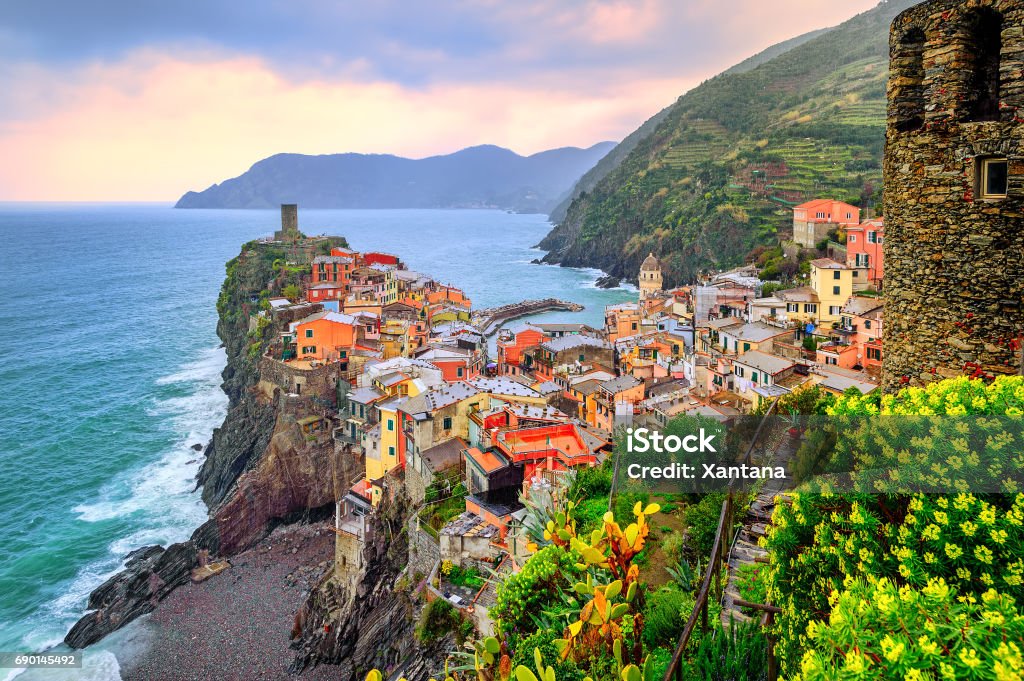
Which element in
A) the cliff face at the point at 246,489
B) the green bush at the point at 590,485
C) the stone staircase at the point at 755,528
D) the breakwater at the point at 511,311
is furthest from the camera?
the breakwater at the point at 511,311

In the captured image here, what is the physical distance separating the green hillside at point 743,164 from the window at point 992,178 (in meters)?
54.5

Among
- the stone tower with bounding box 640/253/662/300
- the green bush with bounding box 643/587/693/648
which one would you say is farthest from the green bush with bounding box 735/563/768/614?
the stone tower with bounding box 640/253/662/300

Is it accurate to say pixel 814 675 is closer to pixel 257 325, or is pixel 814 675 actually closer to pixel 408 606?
pixel 408 606

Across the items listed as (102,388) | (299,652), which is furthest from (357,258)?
(299,652)

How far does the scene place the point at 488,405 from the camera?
23484mm

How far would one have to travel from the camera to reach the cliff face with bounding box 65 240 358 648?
76.8ft

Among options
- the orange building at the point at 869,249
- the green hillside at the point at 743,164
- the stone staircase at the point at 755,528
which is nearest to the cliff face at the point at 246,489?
the stone staircase at the point at 755,528

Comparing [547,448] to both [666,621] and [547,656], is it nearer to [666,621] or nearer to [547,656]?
[666,621]

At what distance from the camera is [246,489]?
94.1 feet

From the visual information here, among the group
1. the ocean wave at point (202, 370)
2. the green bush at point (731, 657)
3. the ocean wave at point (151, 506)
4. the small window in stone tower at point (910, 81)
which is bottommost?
the ocean wave at point (151, 506)

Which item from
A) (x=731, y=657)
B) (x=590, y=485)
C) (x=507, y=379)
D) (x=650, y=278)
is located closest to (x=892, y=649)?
(x=731, y=657)

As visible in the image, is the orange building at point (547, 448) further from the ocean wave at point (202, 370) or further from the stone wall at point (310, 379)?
the ocean wave at point (202, 370)

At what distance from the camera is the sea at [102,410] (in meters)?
25.1

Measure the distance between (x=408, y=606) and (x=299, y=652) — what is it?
16.8 feet
